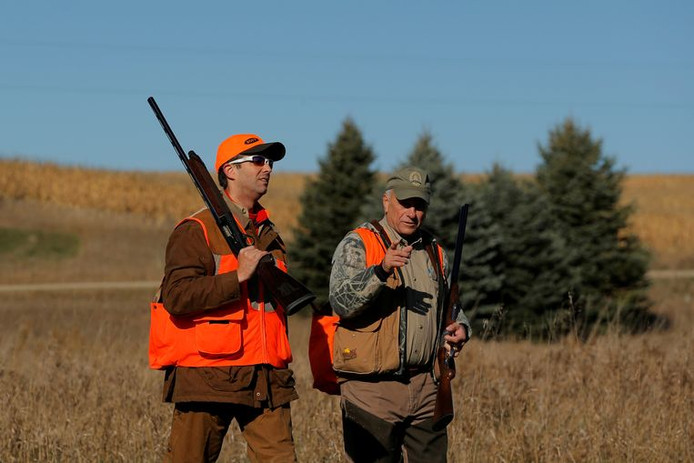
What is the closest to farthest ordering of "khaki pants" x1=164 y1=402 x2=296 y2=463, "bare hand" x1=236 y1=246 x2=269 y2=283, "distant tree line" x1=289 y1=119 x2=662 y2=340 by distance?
1. "bare hand" x1=236 y1=246 x2=269 y2=283
2. "khaki pants" x1=164 y1=402 x2=296 y2=463
3. "distant tree line" x1=289 y1=119 x2=662 y2=340

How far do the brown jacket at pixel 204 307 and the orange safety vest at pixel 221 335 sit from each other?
0.04m

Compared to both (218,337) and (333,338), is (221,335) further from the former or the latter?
(333,338)

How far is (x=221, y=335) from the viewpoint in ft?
14.8

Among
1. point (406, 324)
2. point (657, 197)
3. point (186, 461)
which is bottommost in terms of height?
point (186, 461)

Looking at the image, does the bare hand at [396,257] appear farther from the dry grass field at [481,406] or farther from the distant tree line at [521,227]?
the distant tree line at [521,227]

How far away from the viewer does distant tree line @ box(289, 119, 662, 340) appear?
23.5 metres

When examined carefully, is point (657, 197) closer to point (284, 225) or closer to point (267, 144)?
point (284, 225)

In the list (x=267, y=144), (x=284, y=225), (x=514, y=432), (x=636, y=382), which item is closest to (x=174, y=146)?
(x=267, y=144)

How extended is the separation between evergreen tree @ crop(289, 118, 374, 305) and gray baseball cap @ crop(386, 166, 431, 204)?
75.4ft

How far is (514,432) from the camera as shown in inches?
272

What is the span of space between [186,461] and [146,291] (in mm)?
27250

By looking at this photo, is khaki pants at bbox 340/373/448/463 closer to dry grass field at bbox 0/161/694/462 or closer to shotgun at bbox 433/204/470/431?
shotgun at bbox 433/204/470/431

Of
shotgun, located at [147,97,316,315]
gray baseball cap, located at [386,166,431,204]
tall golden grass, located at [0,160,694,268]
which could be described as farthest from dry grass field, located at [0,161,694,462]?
tall golden grass, located at [0,160,694,268]

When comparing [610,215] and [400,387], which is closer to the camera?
[400,387]
